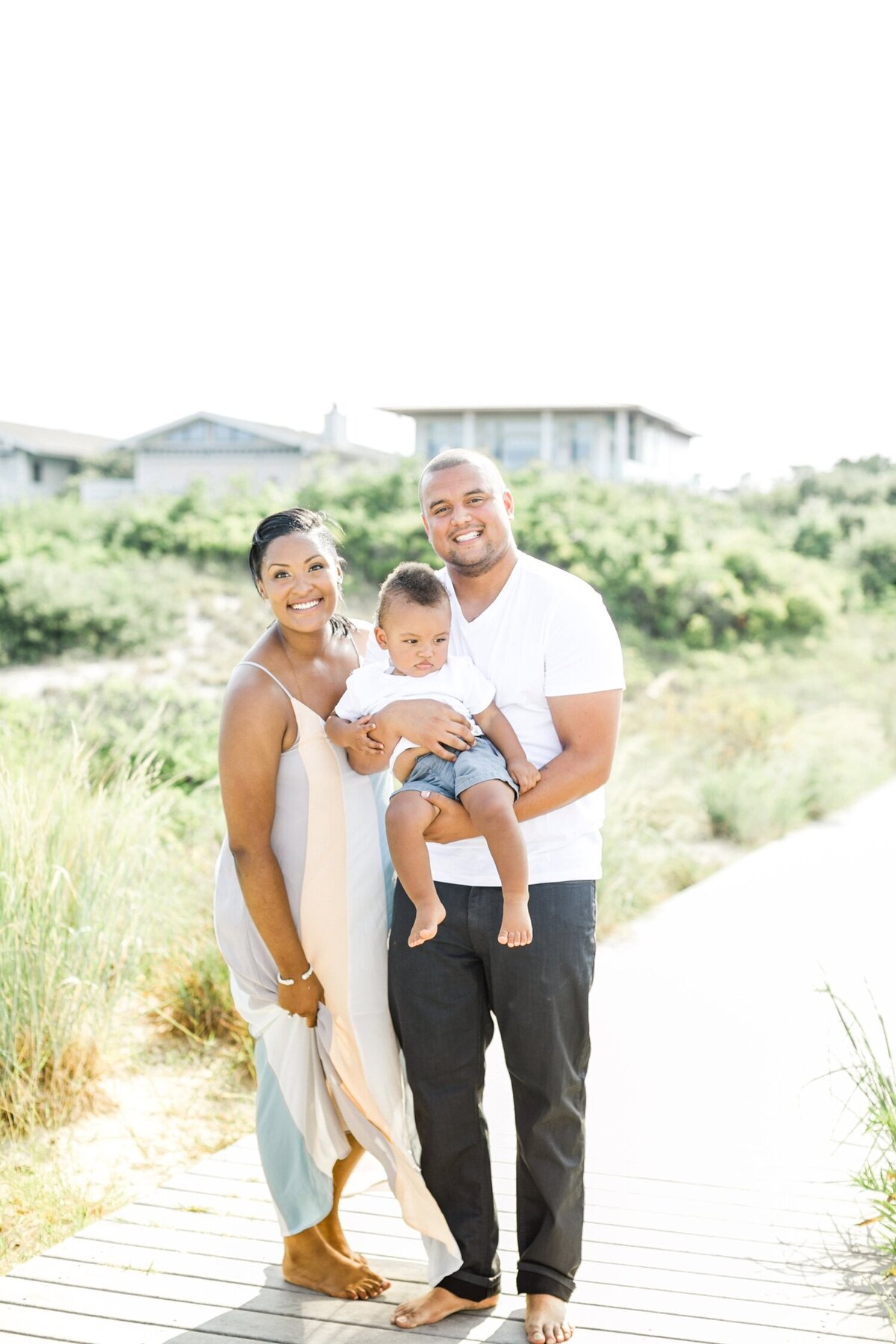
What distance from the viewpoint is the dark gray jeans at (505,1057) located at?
271 cm

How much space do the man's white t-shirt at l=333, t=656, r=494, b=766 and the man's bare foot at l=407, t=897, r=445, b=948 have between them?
32 centimetres

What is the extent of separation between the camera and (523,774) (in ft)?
8.66

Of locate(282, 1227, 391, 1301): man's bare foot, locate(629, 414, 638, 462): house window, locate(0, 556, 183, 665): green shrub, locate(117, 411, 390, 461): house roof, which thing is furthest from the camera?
locate(629, 414, 638, 462): house window

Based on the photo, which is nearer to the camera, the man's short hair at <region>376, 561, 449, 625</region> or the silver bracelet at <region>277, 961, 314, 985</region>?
the man's short hair at <region>376, 561, 449, 625</region>

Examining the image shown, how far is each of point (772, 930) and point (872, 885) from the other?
4.37 ft

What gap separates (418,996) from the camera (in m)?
2.79

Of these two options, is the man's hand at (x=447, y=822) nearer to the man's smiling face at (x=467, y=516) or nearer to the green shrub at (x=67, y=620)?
the man's smiling face at (x=467, y=516)

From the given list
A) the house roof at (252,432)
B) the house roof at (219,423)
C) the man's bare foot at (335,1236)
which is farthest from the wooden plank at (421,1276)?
the house roof at (219,423)

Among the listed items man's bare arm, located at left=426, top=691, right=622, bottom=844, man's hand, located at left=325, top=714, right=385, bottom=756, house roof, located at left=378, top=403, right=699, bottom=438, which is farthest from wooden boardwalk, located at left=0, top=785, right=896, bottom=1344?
house roof, located at left=378, top=403, right=699, bottom=438

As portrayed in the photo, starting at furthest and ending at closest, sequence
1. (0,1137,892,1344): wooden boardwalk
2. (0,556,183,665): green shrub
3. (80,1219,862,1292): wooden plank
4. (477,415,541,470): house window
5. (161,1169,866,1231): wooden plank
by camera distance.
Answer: (477,415,541,470): house window < (0,556,183,665): green shrub < (161,1169,866,1231): wooden plank < (80,1219,862,1292): wooden plank < (0,1137,892,1344): wooden boardwalk

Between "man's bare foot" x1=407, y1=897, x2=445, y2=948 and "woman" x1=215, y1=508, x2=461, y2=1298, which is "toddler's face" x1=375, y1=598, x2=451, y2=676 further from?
"man's bare foot" x1=407, y1=897, x2=445, y2=948

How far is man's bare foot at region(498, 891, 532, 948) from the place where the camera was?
2602 millimetres

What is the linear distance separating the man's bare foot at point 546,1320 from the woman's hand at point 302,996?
78 centimetres

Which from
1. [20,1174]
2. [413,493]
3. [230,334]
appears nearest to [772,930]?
[20,1174]
